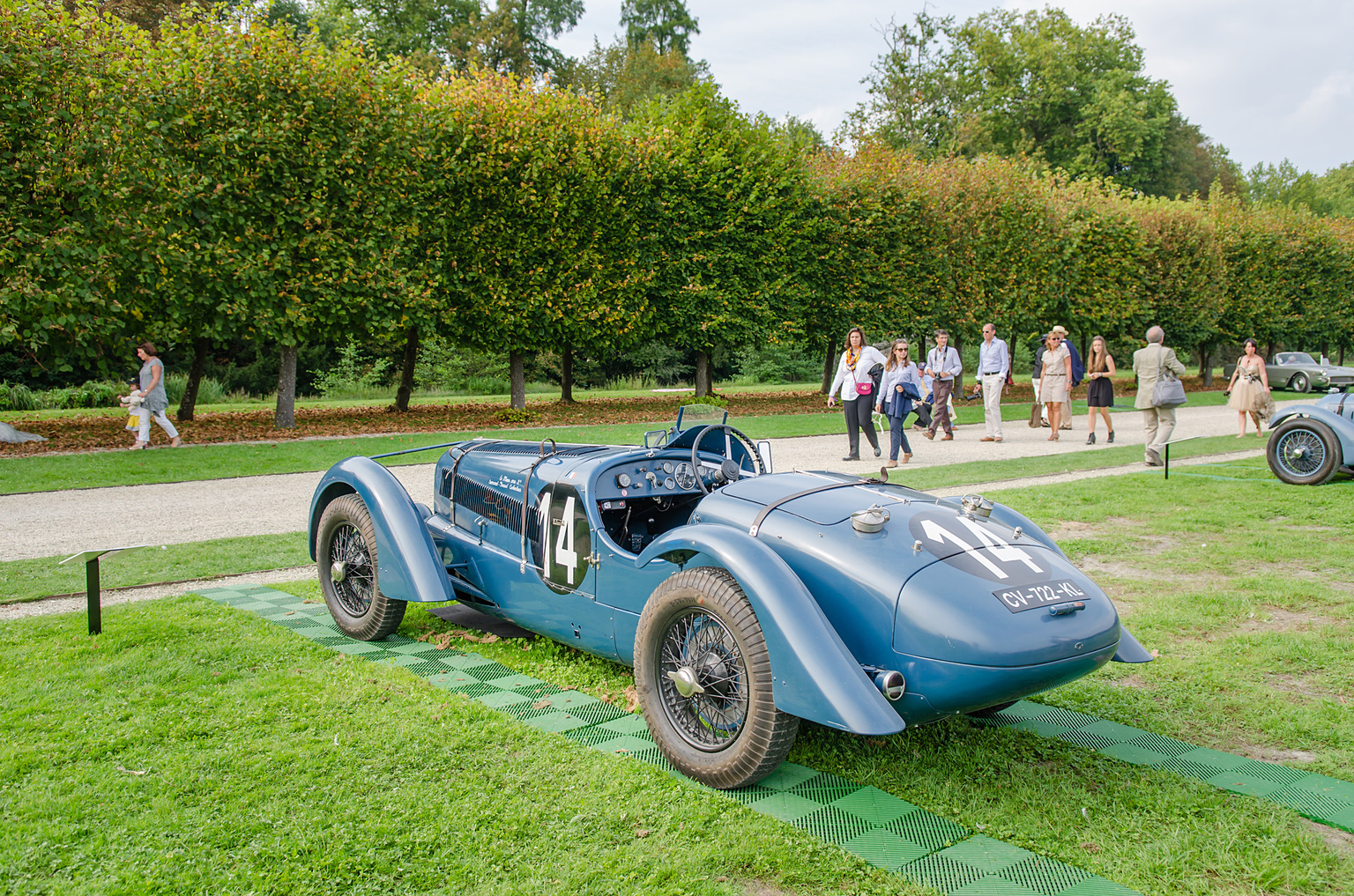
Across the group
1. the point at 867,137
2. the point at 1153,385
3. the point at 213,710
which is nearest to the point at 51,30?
the point at 213,710

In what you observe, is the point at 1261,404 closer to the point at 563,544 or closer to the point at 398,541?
the point at 563,544

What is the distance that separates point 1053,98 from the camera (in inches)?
1991

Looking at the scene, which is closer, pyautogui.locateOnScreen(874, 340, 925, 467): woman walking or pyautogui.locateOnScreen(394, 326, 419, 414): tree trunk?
pyautogui.locateOnScreen(874, 340, 925, 467): woman walking

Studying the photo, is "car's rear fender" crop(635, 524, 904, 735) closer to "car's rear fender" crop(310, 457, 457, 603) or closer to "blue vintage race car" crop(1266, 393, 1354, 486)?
"car's rear fender" crop(310, 457, 457, 603)

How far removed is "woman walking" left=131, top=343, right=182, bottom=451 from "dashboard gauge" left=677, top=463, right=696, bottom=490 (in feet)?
41.1

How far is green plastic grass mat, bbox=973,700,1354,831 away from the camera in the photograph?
299cm

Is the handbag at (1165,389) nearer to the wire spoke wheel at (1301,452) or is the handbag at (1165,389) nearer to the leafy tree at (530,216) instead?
the wire spoke wheel at (1301,452)

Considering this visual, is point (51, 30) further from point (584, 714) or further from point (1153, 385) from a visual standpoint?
point (1153, 385)

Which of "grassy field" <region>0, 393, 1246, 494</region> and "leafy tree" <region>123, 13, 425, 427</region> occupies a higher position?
"leafy tree" <region>123, 13, 425, 427</region>

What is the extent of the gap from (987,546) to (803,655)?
85 cm

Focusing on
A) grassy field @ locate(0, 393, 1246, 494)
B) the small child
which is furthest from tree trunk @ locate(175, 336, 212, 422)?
grassy field @ locate(0, 393, 1246, 494)

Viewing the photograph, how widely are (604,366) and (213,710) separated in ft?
124

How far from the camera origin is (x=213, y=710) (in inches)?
147

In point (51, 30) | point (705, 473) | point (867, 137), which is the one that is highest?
point (867, 137)
